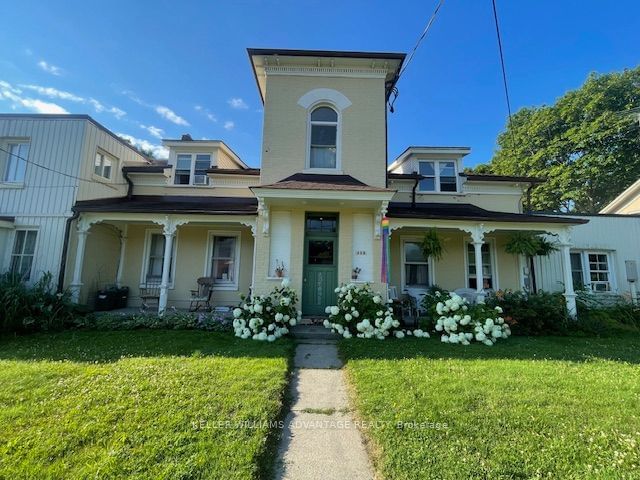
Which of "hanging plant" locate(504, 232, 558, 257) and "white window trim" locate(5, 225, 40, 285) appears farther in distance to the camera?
"hanging plant" locate(504, 232, 558, 257)

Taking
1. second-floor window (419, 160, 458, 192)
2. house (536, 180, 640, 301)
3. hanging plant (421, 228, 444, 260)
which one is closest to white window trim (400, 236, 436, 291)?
hanging plant (421, 228, 444, 260)

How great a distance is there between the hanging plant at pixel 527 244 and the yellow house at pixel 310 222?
30 cm

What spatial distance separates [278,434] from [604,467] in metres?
2.95

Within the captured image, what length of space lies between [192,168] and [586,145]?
25729 millimetres

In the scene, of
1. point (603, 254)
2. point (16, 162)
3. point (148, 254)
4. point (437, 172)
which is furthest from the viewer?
point (603, 254)

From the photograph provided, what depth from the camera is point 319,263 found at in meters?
8.60

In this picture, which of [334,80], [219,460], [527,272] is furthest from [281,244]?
[527,272]

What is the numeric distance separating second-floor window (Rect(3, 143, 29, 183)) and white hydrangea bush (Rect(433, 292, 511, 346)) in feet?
42.6

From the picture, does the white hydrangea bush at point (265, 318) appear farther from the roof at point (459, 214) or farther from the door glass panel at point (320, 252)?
the roof at point (459, 214)

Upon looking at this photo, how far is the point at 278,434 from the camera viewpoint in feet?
10.4

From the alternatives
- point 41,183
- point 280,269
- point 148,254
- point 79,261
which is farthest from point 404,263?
point 41,183

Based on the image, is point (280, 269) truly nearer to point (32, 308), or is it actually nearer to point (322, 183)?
point (322, 183)

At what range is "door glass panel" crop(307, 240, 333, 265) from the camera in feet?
28.3

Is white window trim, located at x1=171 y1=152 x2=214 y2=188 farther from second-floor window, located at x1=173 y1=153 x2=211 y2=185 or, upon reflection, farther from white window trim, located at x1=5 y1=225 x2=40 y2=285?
white window trim, located at x1=5 y1=225 x2=40 y2=285
